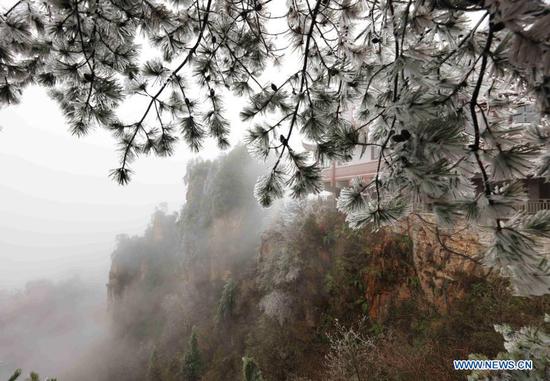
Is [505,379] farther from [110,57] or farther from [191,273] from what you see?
[191,273]

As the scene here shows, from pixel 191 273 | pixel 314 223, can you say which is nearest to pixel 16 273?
pixel 191 273

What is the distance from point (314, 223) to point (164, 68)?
6.99 m

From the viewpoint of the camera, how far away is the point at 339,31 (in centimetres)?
148

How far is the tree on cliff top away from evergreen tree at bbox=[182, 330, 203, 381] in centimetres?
964

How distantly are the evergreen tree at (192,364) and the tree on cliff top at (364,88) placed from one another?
9.64 metres

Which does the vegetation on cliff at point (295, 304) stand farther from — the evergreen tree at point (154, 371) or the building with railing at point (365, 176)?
the building with railing at point (365, 176)

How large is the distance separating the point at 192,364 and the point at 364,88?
35.0ft

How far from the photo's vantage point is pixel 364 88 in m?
1.25

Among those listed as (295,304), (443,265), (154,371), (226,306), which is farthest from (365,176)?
(154,371)

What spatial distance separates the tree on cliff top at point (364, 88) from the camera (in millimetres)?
524

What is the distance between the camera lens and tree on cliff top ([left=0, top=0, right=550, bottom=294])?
1.72 feet

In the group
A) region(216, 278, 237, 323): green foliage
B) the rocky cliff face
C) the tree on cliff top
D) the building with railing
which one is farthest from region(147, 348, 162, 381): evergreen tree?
the tree on cliff top

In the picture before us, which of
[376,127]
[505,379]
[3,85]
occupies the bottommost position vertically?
[505,379]

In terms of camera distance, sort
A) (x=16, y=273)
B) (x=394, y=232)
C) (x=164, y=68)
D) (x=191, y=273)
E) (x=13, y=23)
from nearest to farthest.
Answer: (x=13, y=23) → (x=164, y=68) → (x=394, y=232) → (x=191, y=273) → (x=16, y=273)
